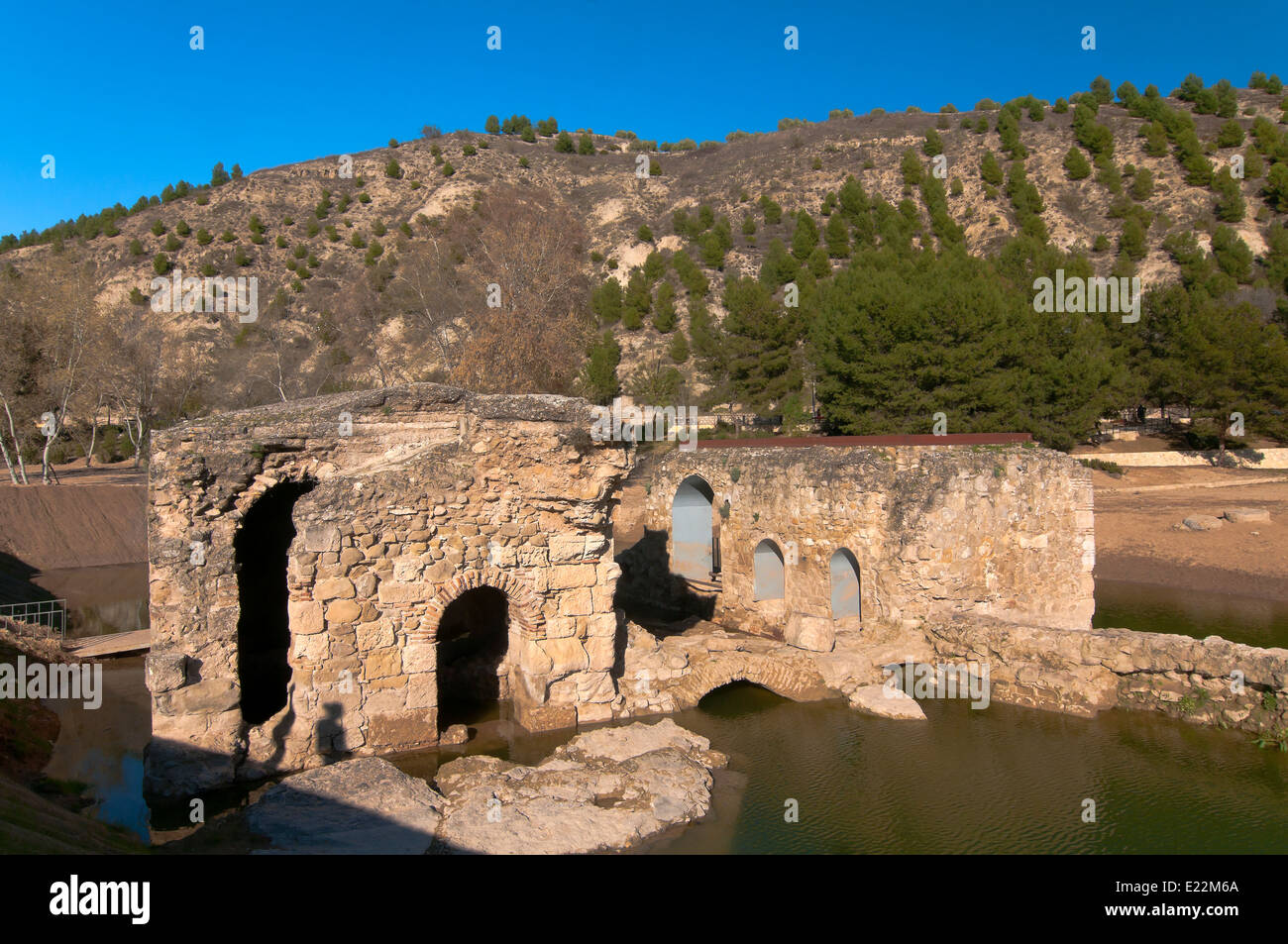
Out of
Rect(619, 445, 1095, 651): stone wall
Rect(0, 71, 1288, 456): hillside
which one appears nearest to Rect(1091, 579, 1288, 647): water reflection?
Rect(619, 445, 1095, 651): stone wall

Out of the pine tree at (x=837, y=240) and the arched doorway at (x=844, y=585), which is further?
the pine tree at (x=837, y=240)

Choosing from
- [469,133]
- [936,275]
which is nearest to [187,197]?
[469,133]

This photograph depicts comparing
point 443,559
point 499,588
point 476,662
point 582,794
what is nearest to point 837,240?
point 476,662

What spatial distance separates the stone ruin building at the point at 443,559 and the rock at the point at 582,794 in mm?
1351

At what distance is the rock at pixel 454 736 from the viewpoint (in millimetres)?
10312

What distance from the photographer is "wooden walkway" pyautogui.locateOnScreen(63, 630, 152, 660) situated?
14750 millimetres

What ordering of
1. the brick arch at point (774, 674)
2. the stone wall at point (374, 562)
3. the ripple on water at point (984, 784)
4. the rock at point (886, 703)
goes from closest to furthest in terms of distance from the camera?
the ripple on water at point (984, 784)
the stone wall at point (374, 562)
the rock at point (886, 703)
the brick arch at point (774, 674)

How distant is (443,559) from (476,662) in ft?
9.89

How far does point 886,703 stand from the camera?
37.3ft

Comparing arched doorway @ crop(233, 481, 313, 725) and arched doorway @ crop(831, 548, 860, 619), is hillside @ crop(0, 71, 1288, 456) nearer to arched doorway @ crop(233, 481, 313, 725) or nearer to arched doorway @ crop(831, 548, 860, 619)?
arched doorway @ crop(831, 548, 860, 619)

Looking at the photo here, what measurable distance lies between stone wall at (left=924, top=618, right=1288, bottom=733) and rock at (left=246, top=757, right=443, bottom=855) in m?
8.09

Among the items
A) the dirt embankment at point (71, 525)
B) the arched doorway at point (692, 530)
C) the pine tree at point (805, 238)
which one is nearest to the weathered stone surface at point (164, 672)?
the arched doorway at point (692, 530)

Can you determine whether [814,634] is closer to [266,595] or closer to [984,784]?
[984,784]

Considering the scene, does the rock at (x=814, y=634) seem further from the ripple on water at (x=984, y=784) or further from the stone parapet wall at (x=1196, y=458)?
the stone parapet wall at (x=1196, y=458)
